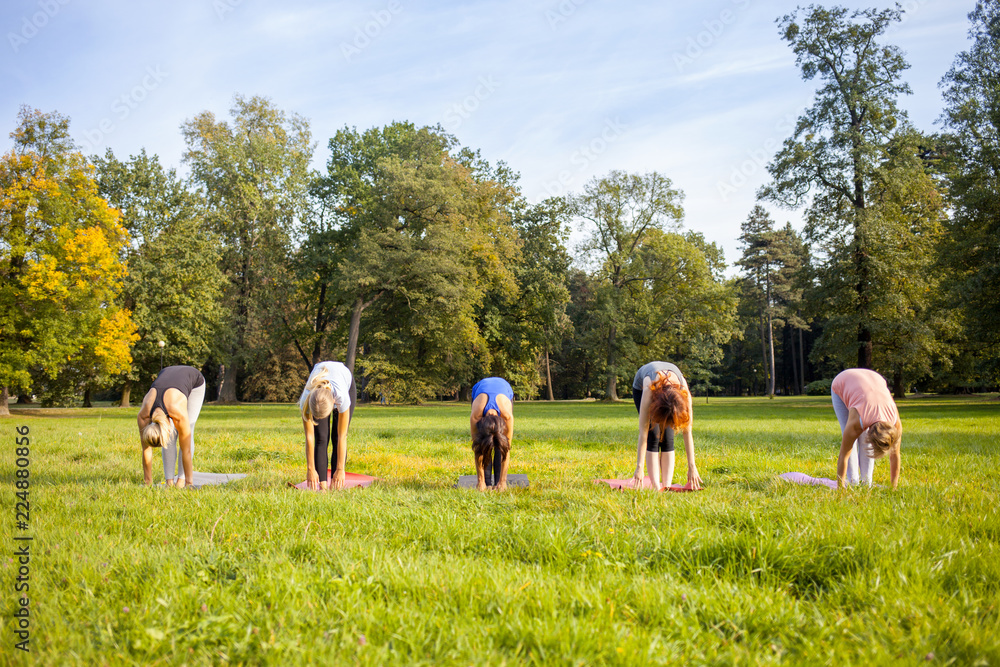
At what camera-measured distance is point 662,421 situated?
551 centimetres

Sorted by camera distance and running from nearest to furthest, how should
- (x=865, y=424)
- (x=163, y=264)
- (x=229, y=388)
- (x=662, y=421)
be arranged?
(x=865, y=424), (x=662, y=421), (x=163, y=264), (x=229, y=388)

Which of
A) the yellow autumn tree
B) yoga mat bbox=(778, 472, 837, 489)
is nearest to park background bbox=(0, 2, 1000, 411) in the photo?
the yellow autumn tree

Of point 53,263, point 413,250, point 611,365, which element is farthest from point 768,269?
point 53,263

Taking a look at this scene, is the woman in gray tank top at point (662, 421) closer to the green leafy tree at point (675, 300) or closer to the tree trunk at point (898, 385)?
the green leafy tree at point (675, 300)

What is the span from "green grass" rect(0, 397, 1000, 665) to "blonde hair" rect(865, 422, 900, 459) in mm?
435

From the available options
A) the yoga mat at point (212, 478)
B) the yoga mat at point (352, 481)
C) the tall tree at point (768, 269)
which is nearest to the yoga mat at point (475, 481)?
the yoga mat at point (352, 481)

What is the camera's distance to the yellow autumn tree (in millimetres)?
22281

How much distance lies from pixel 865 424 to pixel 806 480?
116 centimetres

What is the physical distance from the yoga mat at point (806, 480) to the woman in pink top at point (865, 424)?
0.16m

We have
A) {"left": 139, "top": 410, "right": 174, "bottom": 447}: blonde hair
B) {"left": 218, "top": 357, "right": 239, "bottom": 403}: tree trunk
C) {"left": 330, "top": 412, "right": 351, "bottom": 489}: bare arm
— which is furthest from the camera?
{"left": 218, "top": 357, "right": 239, "bottom": 403}: tree trunk

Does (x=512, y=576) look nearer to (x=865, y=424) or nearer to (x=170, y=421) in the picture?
(x=865, y=424)

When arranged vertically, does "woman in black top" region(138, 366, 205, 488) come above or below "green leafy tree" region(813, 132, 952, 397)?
below

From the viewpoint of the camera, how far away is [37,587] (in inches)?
119

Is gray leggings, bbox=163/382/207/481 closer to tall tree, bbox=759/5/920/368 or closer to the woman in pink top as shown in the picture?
the woman in pink top
